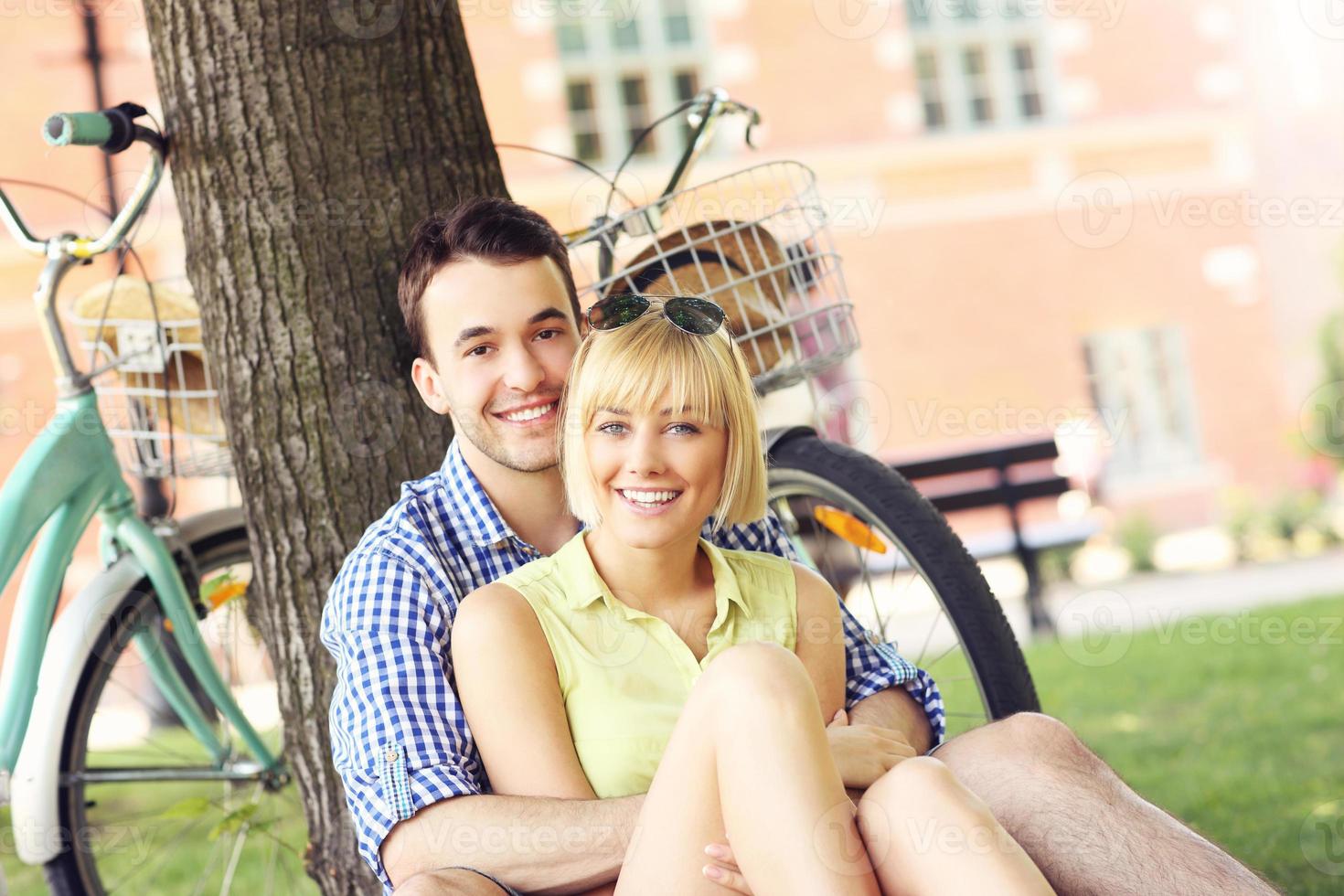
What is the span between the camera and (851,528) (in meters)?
2.42

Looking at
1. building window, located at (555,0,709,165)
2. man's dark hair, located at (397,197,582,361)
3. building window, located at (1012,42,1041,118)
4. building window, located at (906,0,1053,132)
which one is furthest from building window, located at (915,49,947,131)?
man's dark hair, located at (397,197,582,361)

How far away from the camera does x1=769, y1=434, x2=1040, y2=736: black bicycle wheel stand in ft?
7.25

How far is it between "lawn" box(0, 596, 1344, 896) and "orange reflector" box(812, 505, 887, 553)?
2.76 feet

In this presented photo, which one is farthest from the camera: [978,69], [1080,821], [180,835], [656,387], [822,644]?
[978,69]

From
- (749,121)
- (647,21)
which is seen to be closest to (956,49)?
(647,21)

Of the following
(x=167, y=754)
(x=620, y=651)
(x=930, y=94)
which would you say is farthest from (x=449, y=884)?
(x=930, y=94)

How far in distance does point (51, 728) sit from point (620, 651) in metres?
1.24

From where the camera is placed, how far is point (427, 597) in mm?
1842

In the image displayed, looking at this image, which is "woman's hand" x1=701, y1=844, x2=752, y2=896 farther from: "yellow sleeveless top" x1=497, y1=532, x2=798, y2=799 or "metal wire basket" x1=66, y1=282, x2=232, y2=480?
"metal wire basket" x1=66, y1=282, x2=232, y2=480

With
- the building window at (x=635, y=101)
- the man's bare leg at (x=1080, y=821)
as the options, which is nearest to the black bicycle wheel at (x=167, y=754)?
the man's bare leg at (x=1080, y=821)

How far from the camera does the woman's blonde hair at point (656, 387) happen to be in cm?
180

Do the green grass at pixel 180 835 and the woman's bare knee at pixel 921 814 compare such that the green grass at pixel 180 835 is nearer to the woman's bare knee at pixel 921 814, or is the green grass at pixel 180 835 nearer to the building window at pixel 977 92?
the woman's bare knee at pixel 921 814

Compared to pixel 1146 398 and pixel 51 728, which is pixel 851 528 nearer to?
pixel 51 728

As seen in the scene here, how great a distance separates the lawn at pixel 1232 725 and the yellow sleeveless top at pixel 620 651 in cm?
107
